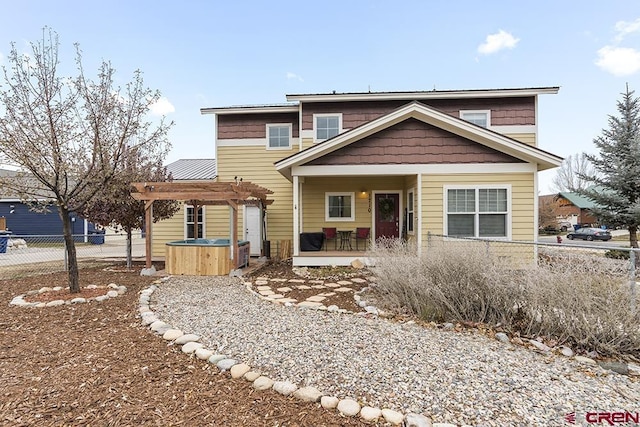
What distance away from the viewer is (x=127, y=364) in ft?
11.3

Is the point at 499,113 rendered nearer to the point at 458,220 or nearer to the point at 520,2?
the point at 520,2

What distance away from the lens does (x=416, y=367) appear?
322cm

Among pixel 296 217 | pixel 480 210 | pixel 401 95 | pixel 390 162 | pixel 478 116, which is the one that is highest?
pixel 401 95

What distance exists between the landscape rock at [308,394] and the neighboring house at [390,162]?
21.5 feet

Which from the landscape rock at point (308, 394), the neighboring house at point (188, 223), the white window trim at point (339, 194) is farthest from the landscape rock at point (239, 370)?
the neighboring house at point (188, 223)

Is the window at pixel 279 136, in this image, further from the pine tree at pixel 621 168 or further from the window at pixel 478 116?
the pine tree at pixel 621 168

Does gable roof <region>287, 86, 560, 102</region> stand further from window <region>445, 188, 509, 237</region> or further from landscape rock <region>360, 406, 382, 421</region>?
landscape rock <region>360, 406, 382, 421</region>

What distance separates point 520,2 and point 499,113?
3.47 metres

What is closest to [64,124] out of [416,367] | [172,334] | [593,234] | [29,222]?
[172,334]

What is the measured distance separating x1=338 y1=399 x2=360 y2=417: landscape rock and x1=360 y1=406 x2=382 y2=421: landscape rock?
0.17 ft

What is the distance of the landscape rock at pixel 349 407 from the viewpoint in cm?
254

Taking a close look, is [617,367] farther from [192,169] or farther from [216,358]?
[192,169]

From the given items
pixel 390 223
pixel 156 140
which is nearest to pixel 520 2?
pixel 390 223

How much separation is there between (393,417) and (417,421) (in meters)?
0.17
